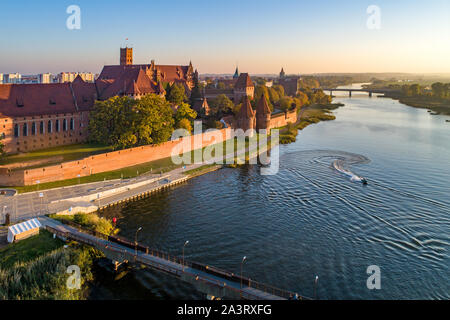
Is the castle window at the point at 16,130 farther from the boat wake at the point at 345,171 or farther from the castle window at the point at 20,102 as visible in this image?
the boat wake at the point at 345,171

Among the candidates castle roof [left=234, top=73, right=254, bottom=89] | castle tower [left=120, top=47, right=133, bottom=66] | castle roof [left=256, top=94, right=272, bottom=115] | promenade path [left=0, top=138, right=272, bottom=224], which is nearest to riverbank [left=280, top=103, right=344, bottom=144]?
castle roof [left=256, top=94, right=272, bottom=115]

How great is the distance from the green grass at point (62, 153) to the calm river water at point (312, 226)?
14.1 metres

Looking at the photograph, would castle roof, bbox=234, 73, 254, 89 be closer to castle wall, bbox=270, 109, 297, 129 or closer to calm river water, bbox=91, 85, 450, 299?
castle wall, bbox=270, 109, 297, 129

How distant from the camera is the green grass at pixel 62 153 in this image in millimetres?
44469

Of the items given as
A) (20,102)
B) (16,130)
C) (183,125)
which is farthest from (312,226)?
(20,102)

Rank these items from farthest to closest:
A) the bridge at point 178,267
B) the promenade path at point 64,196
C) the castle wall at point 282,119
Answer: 1. the castle wall at point 282,119
2. the promenade path at point 64,196
3. the bridge at point 178,267

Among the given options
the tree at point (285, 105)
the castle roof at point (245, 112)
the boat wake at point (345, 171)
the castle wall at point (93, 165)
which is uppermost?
the tree at point (285, 105)

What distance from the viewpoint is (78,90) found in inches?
2232

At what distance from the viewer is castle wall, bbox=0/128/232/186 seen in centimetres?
3666

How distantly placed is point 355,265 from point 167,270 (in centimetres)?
1313

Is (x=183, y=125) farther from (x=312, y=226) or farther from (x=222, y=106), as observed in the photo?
(x=312, y=226)

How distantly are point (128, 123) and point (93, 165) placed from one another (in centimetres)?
840

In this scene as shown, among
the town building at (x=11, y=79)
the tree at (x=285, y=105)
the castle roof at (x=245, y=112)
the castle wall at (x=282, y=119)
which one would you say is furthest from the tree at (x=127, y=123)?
the town building at (x=11, y=79)
